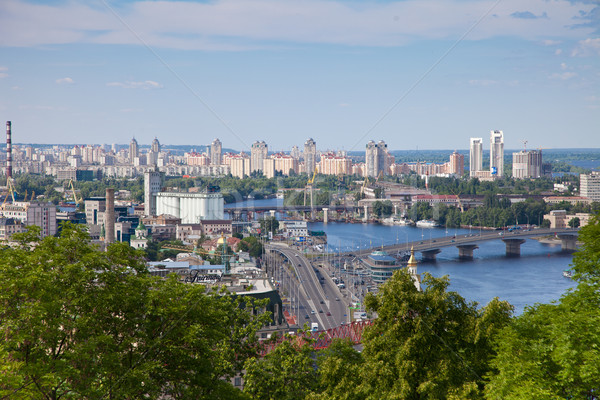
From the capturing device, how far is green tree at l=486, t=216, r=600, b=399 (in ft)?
8.81

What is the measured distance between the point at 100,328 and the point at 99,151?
197 feet

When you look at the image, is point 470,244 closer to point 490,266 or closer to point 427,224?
point 490,266

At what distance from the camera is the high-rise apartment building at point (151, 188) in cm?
2666

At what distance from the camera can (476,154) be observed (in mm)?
50219

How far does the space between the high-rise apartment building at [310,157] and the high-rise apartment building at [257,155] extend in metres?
2.79

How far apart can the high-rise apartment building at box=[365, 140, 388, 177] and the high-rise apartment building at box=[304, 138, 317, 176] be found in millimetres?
3555

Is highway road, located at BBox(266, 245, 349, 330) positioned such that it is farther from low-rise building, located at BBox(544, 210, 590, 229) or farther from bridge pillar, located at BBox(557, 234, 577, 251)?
low-rise building, located at BBox(544, 210, 590, 229)

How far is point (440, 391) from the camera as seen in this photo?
9.95 ft

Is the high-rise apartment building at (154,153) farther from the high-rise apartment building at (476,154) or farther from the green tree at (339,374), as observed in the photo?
the green tree at (339,374)

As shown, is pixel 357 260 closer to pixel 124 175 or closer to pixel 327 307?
pixel 327 307

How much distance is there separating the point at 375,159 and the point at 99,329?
140ft

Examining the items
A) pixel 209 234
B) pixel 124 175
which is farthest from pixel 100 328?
pixel 124 175

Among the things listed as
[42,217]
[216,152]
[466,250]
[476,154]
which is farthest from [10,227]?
[476,154]

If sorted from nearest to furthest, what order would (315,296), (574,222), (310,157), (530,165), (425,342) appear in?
(425,342)
(315,296)
(574,222)
(530,165)
(310,157)
